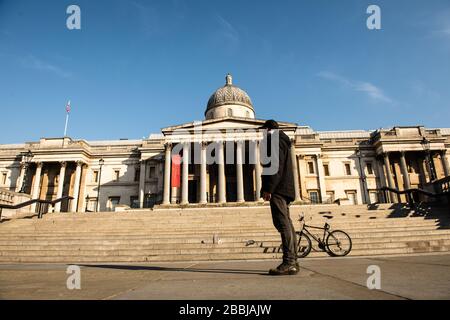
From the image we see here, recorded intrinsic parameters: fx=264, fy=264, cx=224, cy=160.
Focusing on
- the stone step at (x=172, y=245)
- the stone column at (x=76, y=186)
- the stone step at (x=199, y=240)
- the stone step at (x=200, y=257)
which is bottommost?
the stone step at (x=200, y=257)

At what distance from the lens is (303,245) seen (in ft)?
27.6

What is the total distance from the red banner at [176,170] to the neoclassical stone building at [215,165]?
0.12 m

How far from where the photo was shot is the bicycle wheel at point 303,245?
7.83 meters

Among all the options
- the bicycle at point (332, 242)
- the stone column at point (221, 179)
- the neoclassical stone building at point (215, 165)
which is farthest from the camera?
the neoclassical stone building at point (215, 165)

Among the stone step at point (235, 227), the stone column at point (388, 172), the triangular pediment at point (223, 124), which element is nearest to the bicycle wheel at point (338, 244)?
the stone step at point (235, 227)

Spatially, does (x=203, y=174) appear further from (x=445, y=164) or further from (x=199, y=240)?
(x=445, y=164)

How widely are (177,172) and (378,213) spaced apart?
2119 cm

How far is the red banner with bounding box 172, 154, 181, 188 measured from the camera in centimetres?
3127

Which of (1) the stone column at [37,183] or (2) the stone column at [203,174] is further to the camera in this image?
(1) the stone column at [37,183]

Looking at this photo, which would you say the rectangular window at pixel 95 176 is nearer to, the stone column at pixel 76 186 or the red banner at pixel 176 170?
the stone column at pixel 76 186

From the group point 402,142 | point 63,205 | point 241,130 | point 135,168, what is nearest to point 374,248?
point 241,130

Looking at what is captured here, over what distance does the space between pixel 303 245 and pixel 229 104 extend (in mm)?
34192

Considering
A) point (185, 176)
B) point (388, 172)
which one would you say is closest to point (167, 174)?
point (185, 176)
